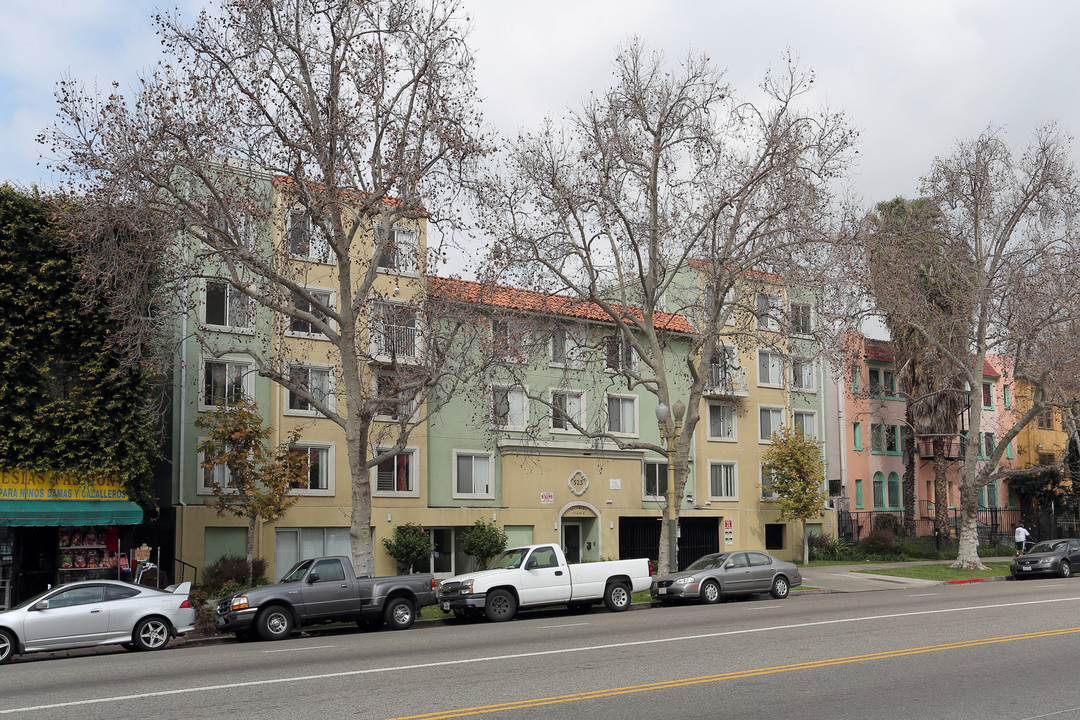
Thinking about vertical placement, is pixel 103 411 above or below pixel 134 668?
above

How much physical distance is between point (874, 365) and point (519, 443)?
22.1 meters

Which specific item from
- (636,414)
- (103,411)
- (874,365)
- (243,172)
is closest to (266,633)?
(103,411)

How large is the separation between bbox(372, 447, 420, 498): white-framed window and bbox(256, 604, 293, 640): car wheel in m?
13.5

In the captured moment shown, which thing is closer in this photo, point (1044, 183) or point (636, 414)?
point (1044, 183)

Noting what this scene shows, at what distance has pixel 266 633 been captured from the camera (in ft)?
62.5

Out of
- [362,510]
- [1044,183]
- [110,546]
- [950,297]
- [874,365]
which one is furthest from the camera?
[874,365]

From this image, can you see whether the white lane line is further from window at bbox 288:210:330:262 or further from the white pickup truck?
window at bbox 288:210:330:262

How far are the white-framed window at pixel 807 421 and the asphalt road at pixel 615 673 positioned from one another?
2573 centimetres

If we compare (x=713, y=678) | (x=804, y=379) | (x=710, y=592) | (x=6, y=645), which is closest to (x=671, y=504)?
(x=710, y=592)

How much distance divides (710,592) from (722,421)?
57.2ft

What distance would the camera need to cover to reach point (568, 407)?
124 feet

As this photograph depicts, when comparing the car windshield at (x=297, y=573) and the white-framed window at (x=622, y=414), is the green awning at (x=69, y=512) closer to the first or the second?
the car windshield at (x=297, y=573)

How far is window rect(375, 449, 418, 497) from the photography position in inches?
1302

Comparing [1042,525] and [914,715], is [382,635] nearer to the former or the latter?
[914,715]
